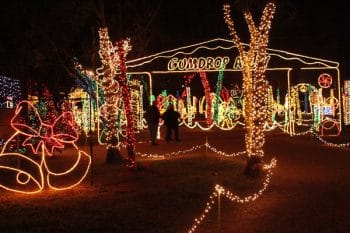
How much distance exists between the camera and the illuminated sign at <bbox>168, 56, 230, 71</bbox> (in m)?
24.8

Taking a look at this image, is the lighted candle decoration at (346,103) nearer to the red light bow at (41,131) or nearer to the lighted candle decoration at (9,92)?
the red light bow at (41,131)

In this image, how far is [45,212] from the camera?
9.67 meters

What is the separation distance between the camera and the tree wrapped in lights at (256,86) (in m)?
13.6

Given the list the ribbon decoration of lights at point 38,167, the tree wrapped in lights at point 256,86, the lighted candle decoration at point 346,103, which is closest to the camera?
the ribbon decoration of lights at point 38,167

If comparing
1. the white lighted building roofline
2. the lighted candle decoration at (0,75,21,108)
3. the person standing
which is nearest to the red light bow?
the lighted candle decoration at (0,75,21,108)

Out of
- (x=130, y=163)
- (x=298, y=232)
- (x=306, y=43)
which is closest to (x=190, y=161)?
(x=130, y=163)

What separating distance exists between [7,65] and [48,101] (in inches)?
81.6

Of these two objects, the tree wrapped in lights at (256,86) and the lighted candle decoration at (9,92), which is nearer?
the tree wrapped in lights at (256,86)

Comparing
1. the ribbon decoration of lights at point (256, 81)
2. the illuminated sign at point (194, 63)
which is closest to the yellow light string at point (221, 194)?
the ribbon decoration of lights at point (256, 81)

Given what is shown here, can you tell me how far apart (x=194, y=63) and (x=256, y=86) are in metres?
11.2

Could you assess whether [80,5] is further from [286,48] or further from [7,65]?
[286,48]

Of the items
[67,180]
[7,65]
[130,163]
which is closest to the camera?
[67,180]

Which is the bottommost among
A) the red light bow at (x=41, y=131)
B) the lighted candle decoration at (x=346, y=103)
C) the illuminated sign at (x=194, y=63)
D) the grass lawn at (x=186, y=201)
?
the grass lawn at (x=186, y=201)

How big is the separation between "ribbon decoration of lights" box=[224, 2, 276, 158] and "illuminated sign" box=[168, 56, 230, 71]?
34.9 ft
